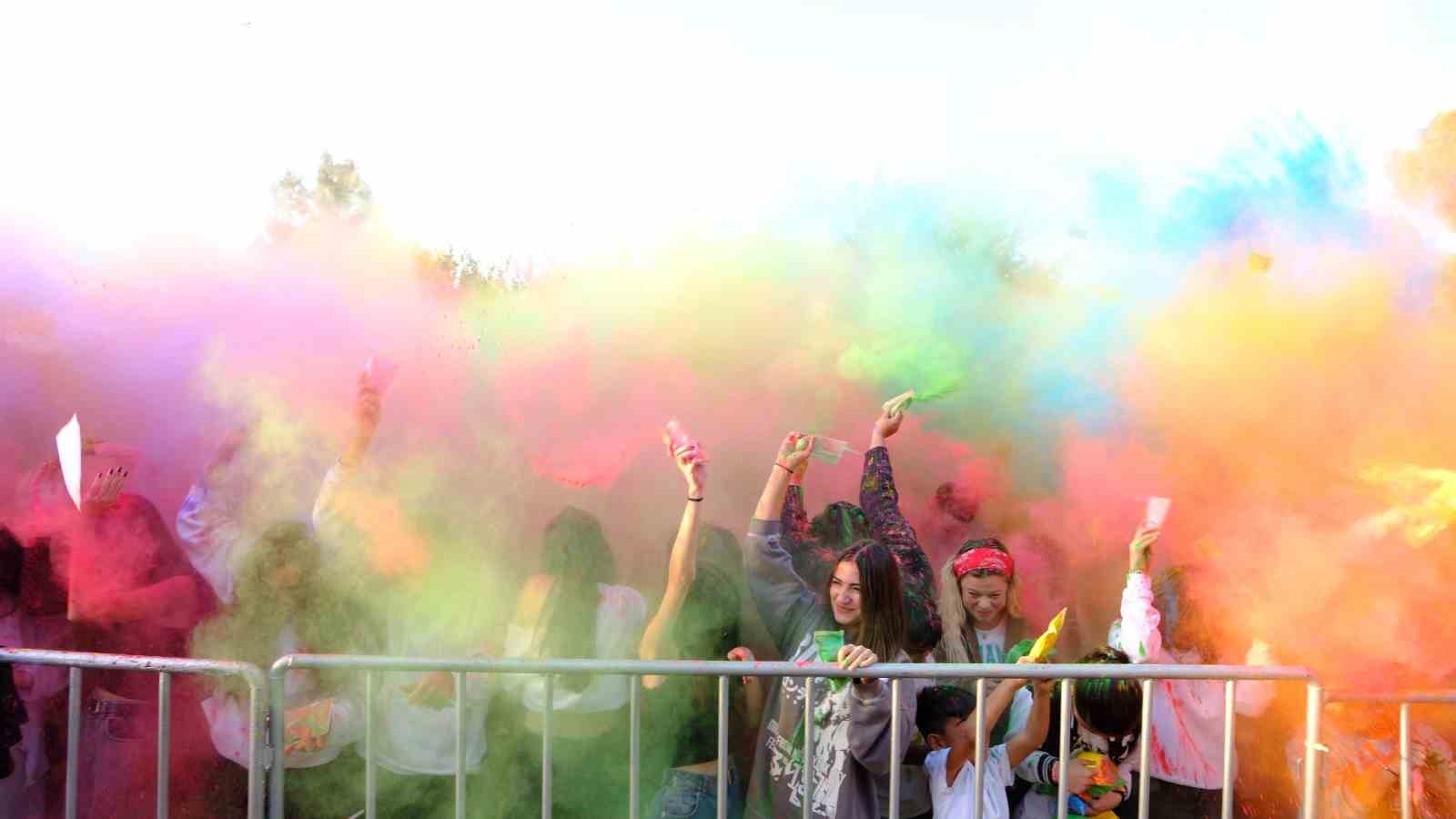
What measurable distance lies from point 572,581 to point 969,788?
4.34 feet

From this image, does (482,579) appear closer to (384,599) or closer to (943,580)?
(384,599)

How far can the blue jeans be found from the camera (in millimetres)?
3992

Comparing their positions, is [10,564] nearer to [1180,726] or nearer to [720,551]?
[720,551]

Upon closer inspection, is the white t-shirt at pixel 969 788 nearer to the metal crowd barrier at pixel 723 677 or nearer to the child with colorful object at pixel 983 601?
the metal crowd barrier at pixel 723 677

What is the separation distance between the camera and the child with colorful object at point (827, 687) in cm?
364

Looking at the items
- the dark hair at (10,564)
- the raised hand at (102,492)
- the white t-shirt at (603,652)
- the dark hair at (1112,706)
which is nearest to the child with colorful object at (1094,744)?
the dark hair at (1112,706)

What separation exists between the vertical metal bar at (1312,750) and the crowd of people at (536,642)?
0.92 feet

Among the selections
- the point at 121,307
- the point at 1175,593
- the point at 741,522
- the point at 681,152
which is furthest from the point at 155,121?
the point at 1175,593

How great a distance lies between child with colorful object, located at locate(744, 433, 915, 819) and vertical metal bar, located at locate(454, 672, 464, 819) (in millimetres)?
839

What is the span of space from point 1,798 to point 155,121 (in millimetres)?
2145

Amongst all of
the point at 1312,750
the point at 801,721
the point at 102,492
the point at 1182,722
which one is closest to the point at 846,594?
the point at 801,721

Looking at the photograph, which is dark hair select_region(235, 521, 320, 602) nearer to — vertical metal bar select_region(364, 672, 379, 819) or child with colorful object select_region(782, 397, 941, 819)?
vertical metal bar select_region(364, 672, 379, 819)

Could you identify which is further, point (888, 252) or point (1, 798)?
point (888, 252)

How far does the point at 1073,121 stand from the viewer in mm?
4461
